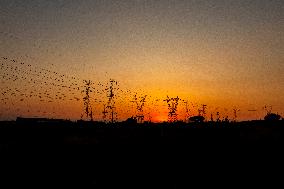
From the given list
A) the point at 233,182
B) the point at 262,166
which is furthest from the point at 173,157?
the point at 262,166

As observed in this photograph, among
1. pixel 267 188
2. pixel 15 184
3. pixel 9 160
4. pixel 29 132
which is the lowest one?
pixel 267 188

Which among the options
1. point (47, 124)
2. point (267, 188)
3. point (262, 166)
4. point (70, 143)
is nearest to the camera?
point (267, 188)

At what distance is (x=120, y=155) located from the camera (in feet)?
79.0

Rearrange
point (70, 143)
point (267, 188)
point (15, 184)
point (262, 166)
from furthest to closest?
point (262, 166) < point (70, 143) < point (267, 188) < point (15, 184)

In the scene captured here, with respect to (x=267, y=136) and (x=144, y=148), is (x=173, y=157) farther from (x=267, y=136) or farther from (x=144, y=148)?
(x=267, y=136)

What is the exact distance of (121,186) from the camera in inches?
800

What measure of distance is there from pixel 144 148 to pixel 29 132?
33.9 ft

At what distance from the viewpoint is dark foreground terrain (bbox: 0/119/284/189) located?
19828mm

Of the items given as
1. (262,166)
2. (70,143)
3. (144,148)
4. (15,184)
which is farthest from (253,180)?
(15,184)

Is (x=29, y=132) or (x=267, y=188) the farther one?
(x=29, y=132)

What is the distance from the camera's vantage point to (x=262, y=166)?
979 inches

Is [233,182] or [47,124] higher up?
[47,124]

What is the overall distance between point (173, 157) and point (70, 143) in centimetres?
926

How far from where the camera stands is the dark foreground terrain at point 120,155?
65.1 ft
